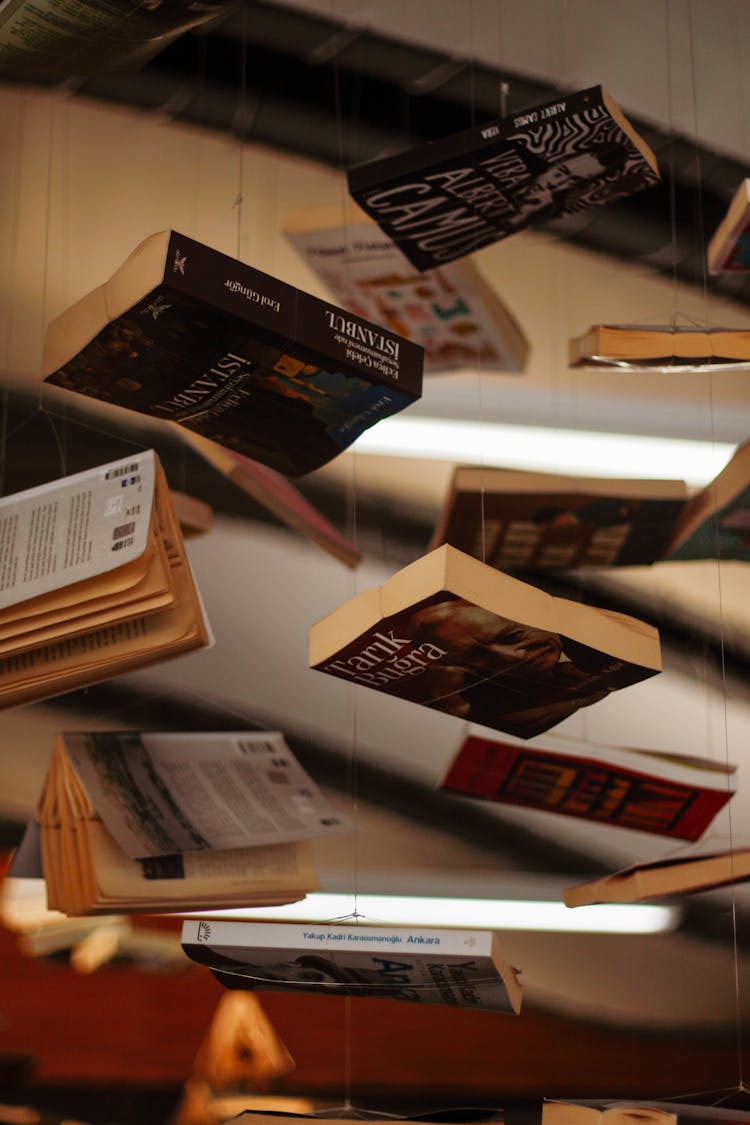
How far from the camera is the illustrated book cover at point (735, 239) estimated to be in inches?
78.4

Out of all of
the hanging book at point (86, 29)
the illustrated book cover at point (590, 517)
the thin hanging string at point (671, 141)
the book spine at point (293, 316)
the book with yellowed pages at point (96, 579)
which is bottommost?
the book with yellowed pages at point (96, 579)

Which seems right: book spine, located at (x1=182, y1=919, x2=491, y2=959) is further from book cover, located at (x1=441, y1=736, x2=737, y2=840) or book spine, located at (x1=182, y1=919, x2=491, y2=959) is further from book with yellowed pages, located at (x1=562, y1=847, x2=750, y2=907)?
book cover, located at (x1=441, y1=736, x2=737, y2=840)

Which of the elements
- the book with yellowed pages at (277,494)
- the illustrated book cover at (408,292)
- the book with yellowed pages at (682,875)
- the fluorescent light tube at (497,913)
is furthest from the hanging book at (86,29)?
the fluorescent light tube at (497,913)

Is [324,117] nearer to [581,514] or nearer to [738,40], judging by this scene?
[738,40]

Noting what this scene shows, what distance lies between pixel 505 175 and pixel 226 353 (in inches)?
24.5

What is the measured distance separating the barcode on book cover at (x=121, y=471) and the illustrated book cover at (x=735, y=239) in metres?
0.95

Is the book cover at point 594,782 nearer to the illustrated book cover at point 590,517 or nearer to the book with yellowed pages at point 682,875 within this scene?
the book with yellowed pages at point 682,875

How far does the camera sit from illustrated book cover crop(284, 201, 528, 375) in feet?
8.34

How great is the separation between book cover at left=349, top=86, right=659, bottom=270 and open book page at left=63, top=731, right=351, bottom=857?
0.96 m

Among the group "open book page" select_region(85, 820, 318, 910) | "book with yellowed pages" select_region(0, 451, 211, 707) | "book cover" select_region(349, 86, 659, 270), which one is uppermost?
"book cover" select_region(349, 86, 659, 270)

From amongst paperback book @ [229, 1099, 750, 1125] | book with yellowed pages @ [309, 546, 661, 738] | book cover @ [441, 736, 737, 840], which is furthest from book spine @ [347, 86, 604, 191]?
paperback book @ [229, 1099, 750, 1125]

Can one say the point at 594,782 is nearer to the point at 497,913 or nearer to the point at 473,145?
the point at 497,913

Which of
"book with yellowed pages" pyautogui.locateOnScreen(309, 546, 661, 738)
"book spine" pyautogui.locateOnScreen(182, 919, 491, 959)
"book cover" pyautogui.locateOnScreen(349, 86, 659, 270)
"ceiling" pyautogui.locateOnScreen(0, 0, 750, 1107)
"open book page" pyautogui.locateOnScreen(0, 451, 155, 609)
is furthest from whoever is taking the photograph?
"ceiling" pyautogui.locateOnScreen(0, 0, 750, 1107)

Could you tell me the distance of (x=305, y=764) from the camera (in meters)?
3.03
